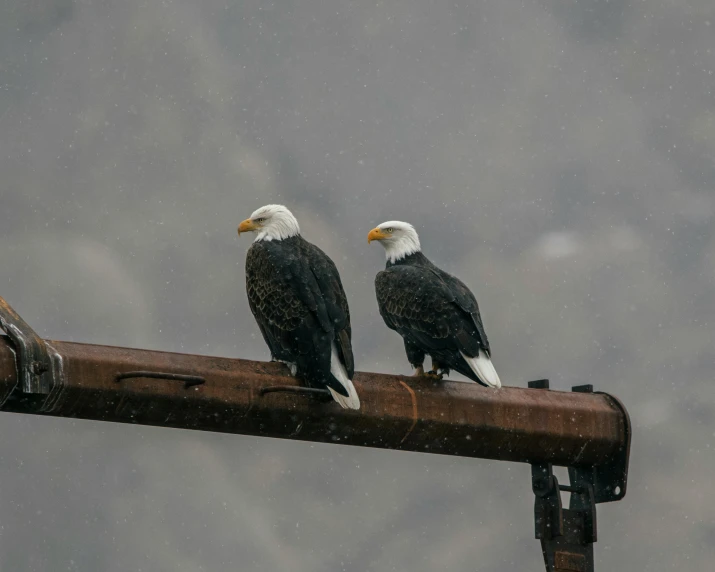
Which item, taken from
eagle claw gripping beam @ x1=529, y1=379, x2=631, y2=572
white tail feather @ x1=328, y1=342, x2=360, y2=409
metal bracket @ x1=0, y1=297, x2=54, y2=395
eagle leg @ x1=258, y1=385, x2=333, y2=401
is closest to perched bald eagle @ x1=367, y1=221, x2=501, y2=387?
eagle claw gripping beam @ x1=529, y1=379, x2=631, y2=572

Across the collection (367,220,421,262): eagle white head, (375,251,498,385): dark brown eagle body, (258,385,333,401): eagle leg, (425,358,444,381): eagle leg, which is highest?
(367,220,421,262): eagle white head

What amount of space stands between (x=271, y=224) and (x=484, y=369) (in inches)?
67.4

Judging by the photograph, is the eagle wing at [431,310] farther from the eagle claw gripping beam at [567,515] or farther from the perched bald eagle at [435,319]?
the eagle claw gripping beam at [567,515]

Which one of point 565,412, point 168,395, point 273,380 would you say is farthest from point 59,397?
point 565,412

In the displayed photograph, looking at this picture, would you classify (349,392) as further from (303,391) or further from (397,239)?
(397,239)

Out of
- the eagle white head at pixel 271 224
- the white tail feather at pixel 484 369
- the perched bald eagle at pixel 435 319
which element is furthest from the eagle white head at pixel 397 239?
the white tail feather at pixel 484 369

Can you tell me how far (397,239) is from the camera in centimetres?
809

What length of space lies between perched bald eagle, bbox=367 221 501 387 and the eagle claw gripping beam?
51 centimetres

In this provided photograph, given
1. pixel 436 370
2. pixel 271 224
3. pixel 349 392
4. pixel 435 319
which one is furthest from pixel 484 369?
pixel 271 224

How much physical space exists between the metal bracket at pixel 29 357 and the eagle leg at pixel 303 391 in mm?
953

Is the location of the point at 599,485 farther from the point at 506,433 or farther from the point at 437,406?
the point at 437,406

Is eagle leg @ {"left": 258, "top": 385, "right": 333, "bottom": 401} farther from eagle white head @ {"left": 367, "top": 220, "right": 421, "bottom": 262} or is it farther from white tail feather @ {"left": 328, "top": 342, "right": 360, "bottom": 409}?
eagle white head @ {"left": 367, "top": 220, "right": 421, "bottom": 262}

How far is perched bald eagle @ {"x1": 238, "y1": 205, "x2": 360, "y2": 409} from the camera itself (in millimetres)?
5234

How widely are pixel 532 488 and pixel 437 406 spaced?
3.02 ft
